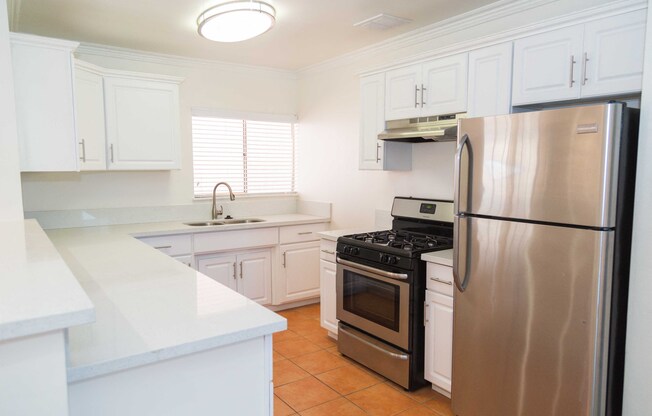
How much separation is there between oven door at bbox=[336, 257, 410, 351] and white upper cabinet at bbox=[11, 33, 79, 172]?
76.7 inches

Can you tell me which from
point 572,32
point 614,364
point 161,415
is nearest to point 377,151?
point 572,32

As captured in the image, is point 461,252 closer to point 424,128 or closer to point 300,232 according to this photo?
point 424,128

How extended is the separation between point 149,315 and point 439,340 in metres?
1.80

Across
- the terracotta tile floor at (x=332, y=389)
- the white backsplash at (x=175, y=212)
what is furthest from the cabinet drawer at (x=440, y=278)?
the white backsplash at (x=175, y=212)

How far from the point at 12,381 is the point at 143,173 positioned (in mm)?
3420

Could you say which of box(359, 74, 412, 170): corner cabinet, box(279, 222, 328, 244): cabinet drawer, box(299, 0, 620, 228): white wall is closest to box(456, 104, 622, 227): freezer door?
box(299, 0, 620, 228): white wall

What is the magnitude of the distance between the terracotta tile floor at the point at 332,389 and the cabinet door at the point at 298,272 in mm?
758

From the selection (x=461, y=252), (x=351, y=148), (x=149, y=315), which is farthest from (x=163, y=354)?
(x=351, y=148)

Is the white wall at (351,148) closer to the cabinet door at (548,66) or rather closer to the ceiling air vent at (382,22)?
the ceiling air vent at (382,22)

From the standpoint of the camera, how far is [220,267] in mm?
3971

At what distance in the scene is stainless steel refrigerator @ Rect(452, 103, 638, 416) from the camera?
1836 millimetres

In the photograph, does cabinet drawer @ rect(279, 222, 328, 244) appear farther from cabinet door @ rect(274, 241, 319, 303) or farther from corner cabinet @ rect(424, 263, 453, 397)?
corner cabinet @ rect(424, 263, 453, 397)

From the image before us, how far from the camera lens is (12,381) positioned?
34.3 inches

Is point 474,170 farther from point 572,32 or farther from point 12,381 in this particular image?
point 12,381
